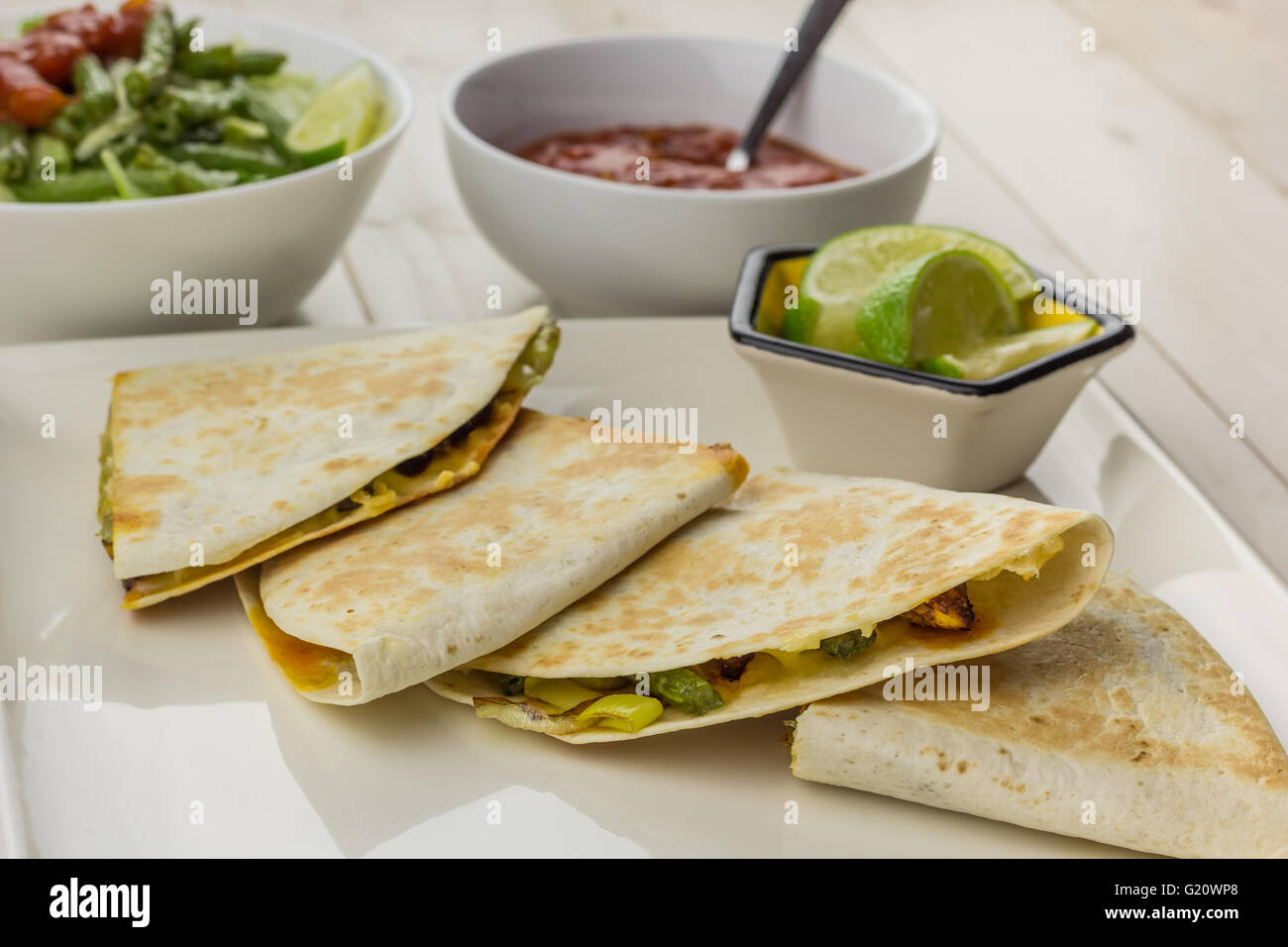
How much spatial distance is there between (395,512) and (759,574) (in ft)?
2.31

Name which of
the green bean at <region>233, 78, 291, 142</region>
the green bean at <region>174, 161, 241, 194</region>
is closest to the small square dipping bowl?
the green bean at <region>174, 161, 241, 194</region>

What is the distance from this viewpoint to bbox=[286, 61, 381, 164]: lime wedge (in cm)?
338

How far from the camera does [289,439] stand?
2.52 meters

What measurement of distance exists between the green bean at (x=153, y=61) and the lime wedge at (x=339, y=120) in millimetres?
351

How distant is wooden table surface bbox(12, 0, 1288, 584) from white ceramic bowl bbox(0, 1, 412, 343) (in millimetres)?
362

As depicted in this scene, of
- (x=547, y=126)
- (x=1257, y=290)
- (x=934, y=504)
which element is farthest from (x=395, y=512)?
(x=1257, y=290)

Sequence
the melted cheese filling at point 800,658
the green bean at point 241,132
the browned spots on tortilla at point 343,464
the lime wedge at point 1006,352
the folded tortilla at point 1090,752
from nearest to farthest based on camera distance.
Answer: the folded tortilla at point 1090,752
the melted cheese filling at point 800,658
the browned spots on tortilla at point 343,464
the lime wedge at point 1006,352
the green bean at point 241,132

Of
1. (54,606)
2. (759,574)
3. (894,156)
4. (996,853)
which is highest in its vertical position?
(894,156)

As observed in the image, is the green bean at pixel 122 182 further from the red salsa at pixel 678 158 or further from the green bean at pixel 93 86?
the red salsa at pixel 678 158

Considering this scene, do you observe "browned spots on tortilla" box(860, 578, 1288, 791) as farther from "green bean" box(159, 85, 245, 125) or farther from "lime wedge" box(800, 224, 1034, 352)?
"green bean" box(159, 85, 245, 125)

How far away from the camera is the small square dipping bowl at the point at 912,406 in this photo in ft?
8.07

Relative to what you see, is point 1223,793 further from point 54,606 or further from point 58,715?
point 54,606

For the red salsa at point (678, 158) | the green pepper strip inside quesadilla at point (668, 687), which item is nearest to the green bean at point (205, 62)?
the red salsa at point (678, 158)

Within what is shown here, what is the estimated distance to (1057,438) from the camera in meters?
2.88
